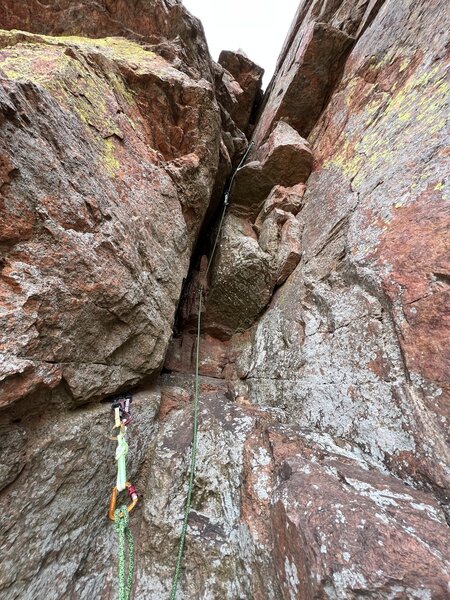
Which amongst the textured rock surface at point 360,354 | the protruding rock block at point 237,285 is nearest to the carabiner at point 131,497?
the textured rock surface at point 360,354

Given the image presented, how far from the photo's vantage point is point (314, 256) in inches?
215

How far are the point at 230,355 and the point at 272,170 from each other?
564 centimetres

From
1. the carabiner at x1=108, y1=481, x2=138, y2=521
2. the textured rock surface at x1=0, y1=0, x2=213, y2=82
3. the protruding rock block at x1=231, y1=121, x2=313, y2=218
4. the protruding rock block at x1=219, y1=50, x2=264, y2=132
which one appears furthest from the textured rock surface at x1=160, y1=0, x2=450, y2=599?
the protruding rock block at x1=219, y1=50, x2=264, y2=132

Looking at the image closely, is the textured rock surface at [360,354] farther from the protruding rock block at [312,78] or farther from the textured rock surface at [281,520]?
the protruding rock block at [312,78]

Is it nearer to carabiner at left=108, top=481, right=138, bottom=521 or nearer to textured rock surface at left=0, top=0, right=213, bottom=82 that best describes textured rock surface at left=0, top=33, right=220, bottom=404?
textured rock surface at left=0, top=0, right=213, bottom=82

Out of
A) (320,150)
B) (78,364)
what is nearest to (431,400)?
(78,364)

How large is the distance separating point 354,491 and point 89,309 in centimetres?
374

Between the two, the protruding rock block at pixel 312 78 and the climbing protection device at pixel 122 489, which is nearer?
the climbing protection device at pixel 122 489

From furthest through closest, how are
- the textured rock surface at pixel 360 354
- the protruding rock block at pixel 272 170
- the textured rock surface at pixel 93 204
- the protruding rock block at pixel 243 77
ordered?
1. the protruding rock block at pixel 243 77
2. the protruding rock block at pixel 272 170
3. the textured rock surface at pixel 93 204
4. the textured rock surface at pixel 360 354

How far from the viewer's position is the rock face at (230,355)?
267 cm

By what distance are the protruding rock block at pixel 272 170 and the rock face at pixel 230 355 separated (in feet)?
4.09

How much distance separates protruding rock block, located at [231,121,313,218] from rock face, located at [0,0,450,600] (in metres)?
1.25

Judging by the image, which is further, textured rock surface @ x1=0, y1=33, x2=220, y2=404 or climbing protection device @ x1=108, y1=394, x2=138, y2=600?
climbing protection device @ x1=108, y1=394, x2=138, y2=600

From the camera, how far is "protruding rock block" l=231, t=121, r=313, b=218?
7.47m
